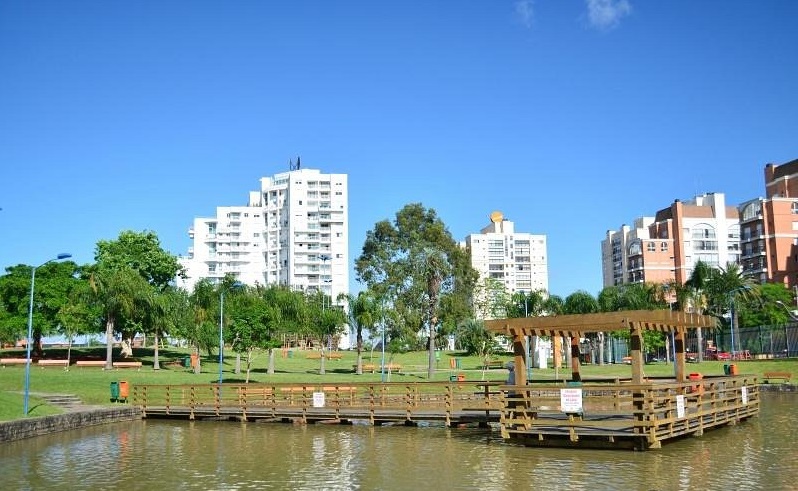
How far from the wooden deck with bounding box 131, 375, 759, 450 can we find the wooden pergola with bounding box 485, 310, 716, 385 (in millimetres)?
964

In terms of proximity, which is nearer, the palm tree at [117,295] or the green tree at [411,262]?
the palm tree at [117,295]

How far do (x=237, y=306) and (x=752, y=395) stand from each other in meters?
38.8

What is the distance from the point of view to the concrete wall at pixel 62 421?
2697cm

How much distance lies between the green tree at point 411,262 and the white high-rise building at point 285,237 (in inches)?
2692

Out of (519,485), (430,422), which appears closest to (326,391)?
(430,422)

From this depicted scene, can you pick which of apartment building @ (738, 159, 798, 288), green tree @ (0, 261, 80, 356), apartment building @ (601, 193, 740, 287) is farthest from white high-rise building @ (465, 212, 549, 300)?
green tree @ (0, 261, 80, 356)

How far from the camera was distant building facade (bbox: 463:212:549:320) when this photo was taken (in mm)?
189875

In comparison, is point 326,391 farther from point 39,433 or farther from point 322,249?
point 322,249

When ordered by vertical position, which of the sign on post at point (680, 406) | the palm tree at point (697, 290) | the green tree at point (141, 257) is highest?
the green tree at point (141, 257)

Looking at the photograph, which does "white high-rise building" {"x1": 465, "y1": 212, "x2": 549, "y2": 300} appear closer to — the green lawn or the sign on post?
the green lawn

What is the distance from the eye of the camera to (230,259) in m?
170

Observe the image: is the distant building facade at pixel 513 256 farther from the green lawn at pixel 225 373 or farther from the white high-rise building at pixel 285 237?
the green lawn at pixel 225 373

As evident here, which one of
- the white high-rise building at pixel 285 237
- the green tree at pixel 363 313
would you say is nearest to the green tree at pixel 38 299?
the green tree at pixel 363 313

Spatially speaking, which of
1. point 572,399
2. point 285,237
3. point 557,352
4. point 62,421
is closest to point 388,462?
point 572,399
